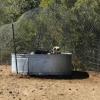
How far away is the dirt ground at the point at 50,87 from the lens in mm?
10473

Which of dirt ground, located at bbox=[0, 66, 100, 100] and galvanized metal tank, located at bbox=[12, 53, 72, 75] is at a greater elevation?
galvanized metal tank, located at bbox=[12, 53, 72, 75]

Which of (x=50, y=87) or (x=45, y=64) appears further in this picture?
(x=45, y=64)

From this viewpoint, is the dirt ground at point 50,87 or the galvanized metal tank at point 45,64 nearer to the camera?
the dirt ground at point 50,87

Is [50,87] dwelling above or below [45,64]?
below

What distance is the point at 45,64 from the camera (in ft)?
48.5

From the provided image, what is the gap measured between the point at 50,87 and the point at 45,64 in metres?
2.78

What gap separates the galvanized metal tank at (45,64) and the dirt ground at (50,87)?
0.26 m

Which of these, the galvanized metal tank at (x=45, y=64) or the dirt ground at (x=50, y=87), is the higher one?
the galvanized metal tank at (x=45, y=64)

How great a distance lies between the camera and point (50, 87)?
12.1 m

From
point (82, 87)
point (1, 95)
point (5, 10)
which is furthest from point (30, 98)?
point (5, 10)

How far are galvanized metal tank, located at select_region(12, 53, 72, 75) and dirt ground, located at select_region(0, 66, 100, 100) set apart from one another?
261 millimetres

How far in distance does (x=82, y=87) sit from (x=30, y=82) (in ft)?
6.21

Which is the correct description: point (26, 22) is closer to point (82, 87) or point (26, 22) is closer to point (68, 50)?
point (68, 50)

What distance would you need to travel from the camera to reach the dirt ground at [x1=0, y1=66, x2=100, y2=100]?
412 inches
